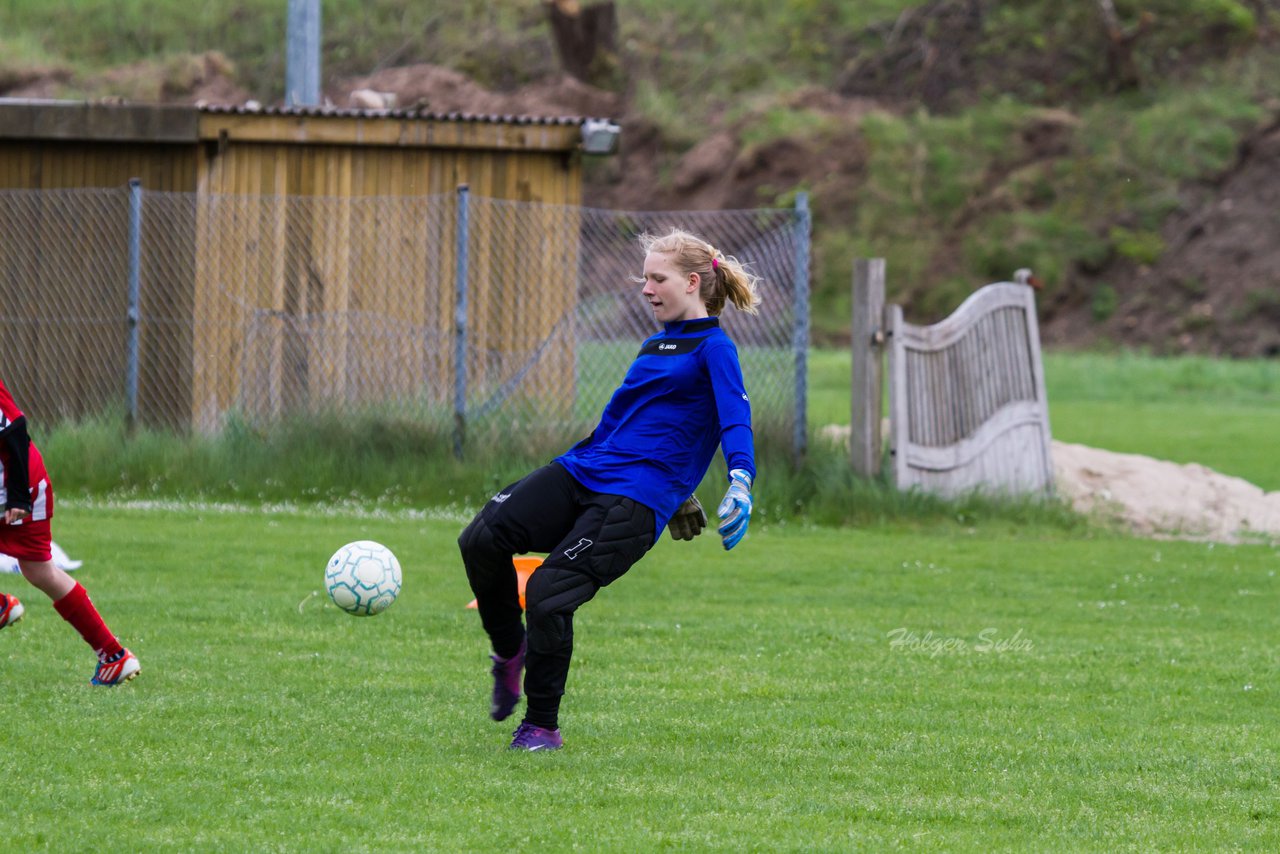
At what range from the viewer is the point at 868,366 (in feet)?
40.9

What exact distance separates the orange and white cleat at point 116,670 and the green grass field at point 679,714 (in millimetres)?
54

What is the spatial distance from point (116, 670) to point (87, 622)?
21 centimetres

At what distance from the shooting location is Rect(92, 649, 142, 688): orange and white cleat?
6.32 m

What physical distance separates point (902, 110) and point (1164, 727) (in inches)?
1370

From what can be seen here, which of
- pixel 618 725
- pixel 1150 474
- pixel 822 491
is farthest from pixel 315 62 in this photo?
pixel 618 725

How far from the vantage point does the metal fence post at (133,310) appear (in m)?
12.8

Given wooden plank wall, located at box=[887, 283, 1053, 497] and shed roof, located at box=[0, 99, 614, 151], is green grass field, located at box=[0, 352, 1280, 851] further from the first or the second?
shed roof, located at box=[0, 99, 614, 151]

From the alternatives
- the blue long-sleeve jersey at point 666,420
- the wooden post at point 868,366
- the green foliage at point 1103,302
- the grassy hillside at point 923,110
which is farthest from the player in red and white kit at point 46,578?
the green foliage at point 1103,302

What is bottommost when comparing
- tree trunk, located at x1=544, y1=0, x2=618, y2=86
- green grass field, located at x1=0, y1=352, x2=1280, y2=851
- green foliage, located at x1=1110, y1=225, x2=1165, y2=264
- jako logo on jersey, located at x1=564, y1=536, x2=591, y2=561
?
green grass field, located at x1=0, y1=352, x2=1280, y2=851

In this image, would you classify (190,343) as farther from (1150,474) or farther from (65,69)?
(65,69)

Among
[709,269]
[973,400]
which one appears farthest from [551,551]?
[973,400]

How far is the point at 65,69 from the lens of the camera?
3750 cm

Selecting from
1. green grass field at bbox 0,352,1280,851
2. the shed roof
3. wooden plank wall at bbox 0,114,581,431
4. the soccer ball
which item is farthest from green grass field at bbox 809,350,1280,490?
the soccer ball

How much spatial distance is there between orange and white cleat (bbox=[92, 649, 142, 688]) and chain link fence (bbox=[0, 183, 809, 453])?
6.75 metres
